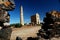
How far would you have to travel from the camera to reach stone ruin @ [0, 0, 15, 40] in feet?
22.4

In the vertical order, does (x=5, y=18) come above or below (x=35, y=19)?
above

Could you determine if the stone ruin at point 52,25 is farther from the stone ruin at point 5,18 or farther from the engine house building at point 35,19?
the engine house building at point 35,19

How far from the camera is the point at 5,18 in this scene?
6992 mm

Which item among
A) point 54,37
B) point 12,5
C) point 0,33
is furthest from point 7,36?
point 54,37

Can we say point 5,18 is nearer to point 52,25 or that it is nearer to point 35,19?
point 52,25

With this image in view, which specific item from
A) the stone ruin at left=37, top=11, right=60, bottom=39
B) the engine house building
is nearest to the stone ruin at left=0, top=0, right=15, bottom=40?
the stone ruin at left=37, top=11, right=60, bottom=39

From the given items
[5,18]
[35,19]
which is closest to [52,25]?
[5,18]

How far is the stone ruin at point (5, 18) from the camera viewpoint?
682 cm

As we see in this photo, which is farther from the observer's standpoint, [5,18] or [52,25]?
[52,25]

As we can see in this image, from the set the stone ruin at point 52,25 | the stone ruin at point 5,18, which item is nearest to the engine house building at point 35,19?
the stone ruin at point 52,25

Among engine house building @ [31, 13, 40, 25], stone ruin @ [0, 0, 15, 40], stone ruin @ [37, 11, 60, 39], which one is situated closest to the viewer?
stone ruin @ [0, 0, 15, 40]

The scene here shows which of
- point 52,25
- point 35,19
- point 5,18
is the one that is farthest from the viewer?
point 35,19

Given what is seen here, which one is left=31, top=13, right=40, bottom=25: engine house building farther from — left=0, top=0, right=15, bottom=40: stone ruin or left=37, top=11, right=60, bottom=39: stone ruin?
left=0, top=0, right=15, bottom=40: stone ruin

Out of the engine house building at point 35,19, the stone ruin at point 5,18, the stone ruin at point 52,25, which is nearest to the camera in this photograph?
the stone ruin at point 5,18
